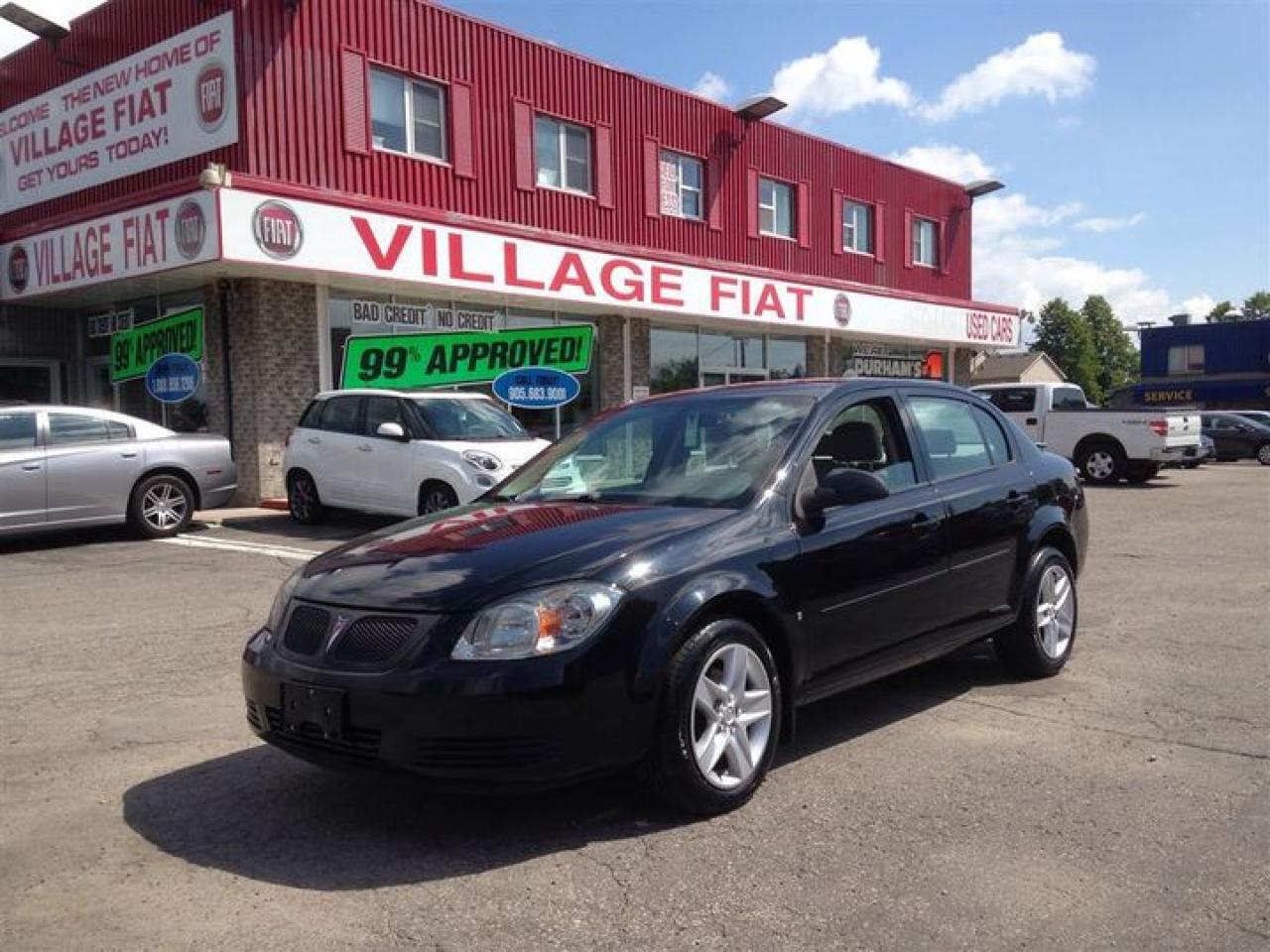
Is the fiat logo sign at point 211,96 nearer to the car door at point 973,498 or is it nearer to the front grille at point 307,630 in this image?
the car door at point 973,498

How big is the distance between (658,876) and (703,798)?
0.44m

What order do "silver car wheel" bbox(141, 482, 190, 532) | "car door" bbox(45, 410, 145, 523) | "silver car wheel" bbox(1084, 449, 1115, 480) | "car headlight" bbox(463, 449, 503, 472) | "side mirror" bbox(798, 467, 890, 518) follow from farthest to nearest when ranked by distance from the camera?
"silver car wheel" bbox(1084, 449, 1115, 480) < "silver car wheel" bbox(141, 482, 190, 532) < "car headlight" bbox(463, 449, 503, 472) < "car door" bbox(45, 410, 145, 523) < "side mirror" bbox(798, 467, 890, 518)

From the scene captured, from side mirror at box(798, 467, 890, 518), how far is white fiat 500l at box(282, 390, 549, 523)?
690 cm

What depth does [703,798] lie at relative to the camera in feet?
12.2

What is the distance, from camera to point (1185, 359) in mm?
50812

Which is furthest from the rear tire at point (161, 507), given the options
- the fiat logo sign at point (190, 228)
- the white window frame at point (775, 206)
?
the white window frame at point (775, 206)

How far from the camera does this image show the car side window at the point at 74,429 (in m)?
11.1

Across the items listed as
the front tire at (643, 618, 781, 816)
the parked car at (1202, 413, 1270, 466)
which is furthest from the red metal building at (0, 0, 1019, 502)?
the parked car at (1202, 413, 1270, 466)

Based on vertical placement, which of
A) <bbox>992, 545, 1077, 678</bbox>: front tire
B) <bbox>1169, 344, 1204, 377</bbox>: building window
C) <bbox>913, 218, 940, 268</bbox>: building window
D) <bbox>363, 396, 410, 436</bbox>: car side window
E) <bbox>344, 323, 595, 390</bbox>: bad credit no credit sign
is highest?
<bbox>913, 218, 940, 268</bbox>: building window

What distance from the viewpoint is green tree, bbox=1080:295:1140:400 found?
105 meters

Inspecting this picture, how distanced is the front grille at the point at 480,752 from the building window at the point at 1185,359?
5394 centimetres

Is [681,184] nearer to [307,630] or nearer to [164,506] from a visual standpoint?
[164,506]

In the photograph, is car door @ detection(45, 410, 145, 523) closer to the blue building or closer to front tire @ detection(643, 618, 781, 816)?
front tire @ detection(643, 618, 781, 816)

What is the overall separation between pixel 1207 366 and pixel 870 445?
2041 inches
